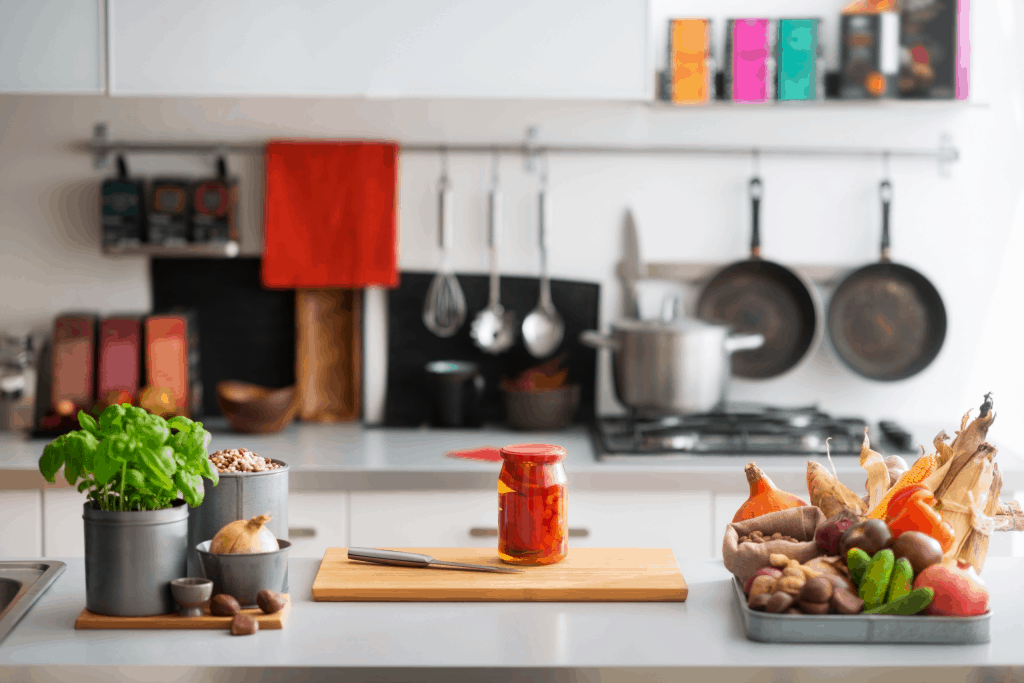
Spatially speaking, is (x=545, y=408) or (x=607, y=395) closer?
(x=545, y=408)

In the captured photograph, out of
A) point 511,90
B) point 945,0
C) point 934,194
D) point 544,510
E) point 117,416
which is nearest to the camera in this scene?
point 117,416

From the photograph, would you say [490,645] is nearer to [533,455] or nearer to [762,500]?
[533,455]

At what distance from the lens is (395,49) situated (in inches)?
87.1

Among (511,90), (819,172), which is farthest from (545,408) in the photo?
(819,172)

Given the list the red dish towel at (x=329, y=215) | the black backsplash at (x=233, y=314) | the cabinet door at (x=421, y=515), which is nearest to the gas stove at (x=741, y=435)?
the cabinet door at (x=421, y=515)

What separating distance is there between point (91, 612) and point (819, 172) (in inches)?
83.2

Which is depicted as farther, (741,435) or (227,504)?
(741,435)

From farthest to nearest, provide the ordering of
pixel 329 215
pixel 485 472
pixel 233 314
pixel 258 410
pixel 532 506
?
pixel 233 314, pixel 329 215, pixel 258 410, pixel 485 472, pixel 532 506

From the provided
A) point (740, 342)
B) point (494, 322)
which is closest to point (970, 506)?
point (740, 342)

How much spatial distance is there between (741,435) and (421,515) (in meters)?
0.75

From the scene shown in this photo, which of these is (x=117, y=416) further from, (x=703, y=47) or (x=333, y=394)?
(x=703, y=47)

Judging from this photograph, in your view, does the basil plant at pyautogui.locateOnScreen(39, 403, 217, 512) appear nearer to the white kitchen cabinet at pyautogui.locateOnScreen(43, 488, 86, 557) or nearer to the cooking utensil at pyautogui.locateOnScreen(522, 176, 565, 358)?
the white kitchen cabinet at pyautogui.locateOnScreen(43, 488, 86, 557)

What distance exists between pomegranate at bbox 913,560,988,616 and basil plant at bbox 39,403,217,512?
783mm

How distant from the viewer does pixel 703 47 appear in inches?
99.3
